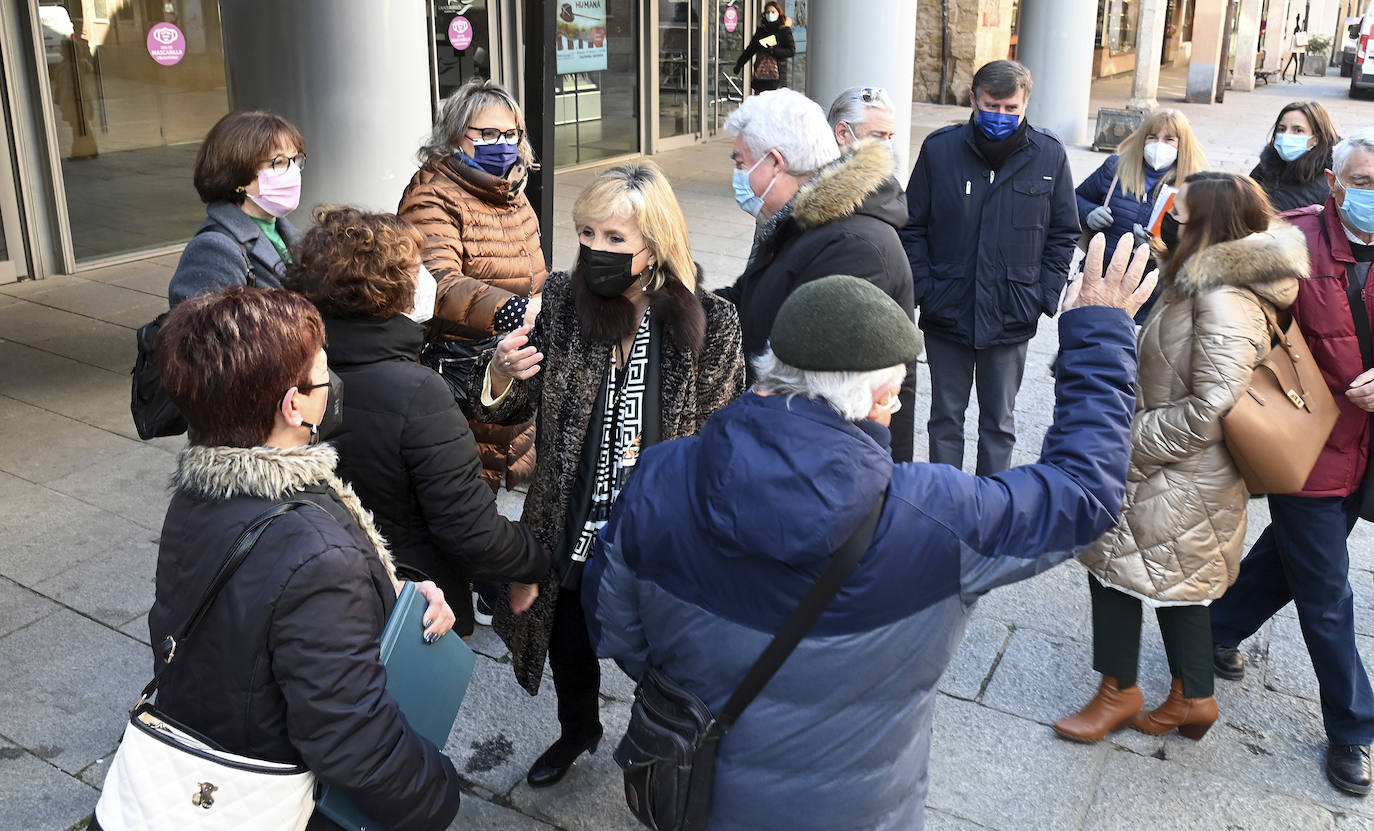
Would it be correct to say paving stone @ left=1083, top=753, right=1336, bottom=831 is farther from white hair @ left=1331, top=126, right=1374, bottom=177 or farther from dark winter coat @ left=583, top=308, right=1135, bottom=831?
white hair @ left=1331, top=126, right=1374, bottom=177

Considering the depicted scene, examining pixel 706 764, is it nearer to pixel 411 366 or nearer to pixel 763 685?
pixel 763 685

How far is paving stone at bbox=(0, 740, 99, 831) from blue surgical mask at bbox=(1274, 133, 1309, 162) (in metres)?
5.45

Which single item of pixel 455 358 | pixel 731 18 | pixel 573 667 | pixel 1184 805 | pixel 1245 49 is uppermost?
pixel 731 18

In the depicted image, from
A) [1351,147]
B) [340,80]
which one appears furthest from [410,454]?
[340,80]

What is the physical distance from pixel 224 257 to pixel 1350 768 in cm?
367

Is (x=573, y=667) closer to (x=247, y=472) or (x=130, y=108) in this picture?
(x=247, y=472)

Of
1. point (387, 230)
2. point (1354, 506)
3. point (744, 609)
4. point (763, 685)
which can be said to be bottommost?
point (1354, 506)

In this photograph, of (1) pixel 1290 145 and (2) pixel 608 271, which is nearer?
(2) pixel 608 271

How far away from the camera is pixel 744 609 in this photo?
83.5 inches

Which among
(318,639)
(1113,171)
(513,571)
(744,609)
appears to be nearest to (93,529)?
(513,571)

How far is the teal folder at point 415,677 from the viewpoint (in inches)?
90.3

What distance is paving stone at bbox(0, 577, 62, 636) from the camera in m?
4.34

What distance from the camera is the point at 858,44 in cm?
973

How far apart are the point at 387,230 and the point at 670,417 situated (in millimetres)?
847
